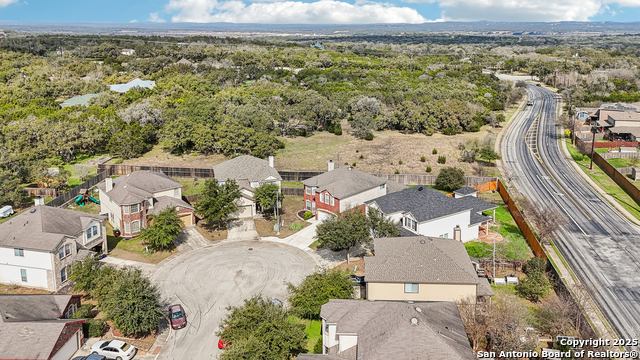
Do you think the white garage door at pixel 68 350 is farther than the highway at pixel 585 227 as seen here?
No

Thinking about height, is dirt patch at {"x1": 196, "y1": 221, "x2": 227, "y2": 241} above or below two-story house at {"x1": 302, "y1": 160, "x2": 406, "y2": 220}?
below

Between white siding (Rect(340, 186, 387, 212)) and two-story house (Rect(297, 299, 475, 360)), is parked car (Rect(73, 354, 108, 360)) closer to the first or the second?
two-story house (Rect(297, 299, 475, 360))

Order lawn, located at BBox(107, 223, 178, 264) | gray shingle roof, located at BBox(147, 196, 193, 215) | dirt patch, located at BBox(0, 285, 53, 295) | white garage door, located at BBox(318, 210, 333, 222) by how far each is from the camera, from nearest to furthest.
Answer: dirt patch, located at BBox(0, 285, 53, 295), lawn, located at BBox(107, 223, 178, 264), gray shingle roof, located at BBox(147, 196, 193, 215), white garage door, located at BBox(318, 210, 333, 222)

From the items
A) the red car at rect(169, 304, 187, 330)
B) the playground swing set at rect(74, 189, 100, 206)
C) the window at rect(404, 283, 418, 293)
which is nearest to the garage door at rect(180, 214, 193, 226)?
the playground swing set at rect(74, 189, 100, 206)

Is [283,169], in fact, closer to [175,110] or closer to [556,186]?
[175,110]

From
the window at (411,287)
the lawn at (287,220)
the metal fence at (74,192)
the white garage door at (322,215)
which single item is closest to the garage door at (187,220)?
the lawn at (287,220)

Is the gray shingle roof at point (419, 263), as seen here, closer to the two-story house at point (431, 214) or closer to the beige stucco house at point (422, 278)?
the beige stucco house at point (422, 278)

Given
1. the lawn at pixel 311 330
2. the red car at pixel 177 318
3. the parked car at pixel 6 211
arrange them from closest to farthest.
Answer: the lawn at pixel 311 330 → the red car at pixel 177 318 → the parked car at pixel 6 211
